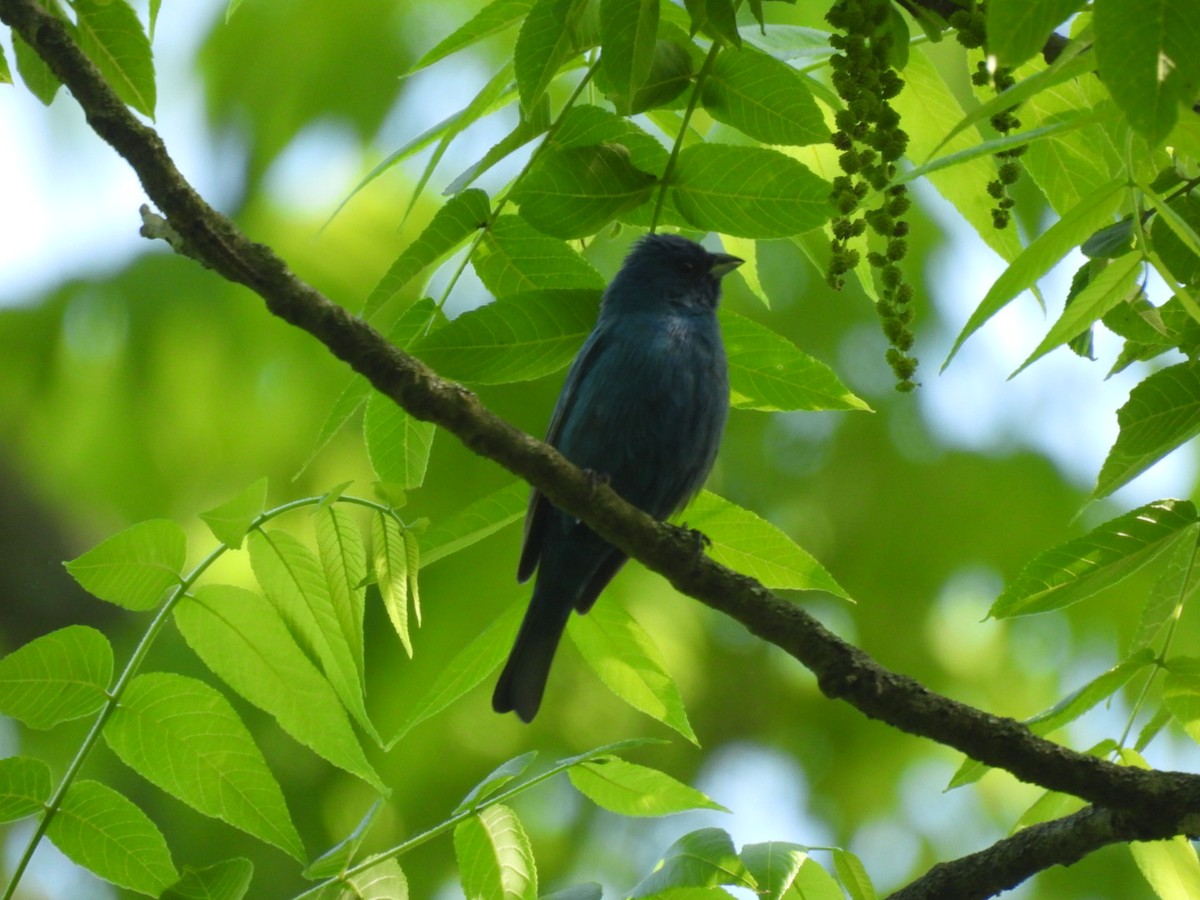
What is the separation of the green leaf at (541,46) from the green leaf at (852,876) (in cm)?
164

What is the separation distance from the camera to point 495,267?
2932 millimetres

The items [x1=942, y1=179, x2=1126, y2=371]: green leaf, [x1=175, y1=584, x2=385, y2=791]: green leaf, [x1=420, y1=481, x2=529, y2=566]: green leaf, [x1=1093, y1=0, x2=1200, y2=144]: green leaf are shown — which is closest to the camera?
[x1=1093, y1=0, x2=1200, y2=144]: green leaf

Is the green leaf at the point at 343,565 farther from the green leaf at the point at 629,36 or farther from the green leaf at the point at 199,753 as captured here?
the green leaf at the point at 629,36

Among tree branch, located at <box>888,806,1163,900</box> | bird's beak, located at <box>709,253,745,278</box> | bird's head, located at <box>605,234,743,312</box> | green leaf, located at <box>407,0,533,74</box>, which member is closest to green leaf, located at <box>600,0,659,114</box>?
green leaf, located at <box>407,0,533,74</box>

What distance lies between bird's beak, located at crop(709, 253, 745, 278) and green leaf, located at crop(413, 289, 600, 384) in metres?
2.60

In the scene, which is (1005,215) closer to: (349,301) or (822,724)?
(349,301)

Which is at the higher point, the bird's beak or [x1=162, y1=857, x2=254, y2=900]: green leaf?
the bird's beak

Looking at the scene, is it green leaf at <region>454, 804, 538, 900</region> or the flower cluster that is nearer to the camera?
the flower cluster

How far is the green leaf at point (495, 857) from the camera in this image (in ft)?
7.99

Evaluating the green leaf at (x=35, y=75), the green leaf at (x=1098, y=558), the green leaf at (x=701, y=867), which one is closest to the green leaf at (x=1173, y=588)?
the green leaf at (x=1098, y=558)

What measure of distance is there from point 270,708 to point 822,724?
21.1ft

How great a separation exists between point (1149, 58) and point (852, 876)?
174 centimetres

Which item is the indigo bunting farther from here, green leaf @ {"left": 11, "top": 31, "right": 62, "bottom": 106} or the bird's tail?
green leaf @ {"left": 11, "top": 31, "right": 62, "bottom": 106}

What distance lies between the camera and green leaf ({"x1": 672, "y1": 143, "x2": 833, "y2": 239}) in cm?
256
